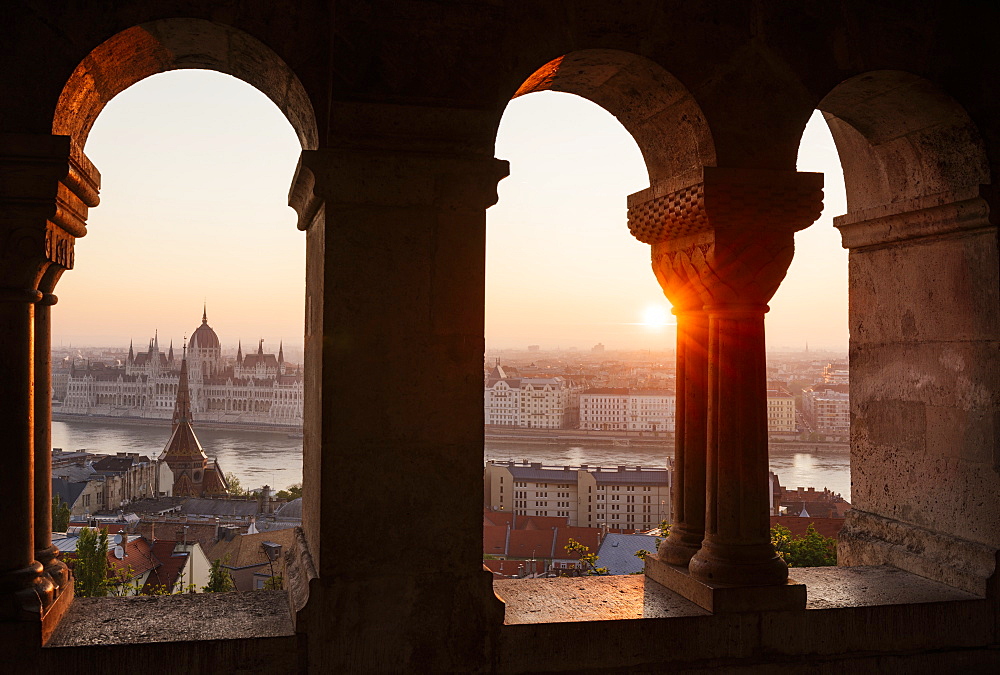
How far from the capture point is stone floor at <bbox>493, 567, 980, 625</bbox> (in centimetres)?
336

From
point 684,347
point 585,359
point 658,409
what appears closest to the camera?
point 684,347

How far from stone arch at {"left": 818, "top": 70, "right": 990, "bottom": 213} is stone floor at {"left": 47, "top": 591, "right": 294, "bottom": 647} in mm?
3140

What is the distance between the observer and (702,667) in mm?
3338

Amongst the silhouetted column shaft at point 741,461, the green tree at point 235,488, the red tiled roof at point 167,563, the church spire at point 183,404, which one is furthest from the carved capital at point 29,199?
A: the church spire at point 183,404

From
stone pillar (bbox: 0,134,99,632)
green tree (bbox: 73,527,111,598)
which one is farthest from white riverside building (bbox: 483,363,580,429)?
stone pillar (bbox: 0,134,99,632)

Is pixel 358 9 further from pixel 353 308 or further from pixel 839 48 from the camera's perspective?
pixel 839 48

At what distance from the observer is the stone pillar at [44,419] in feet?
10.3

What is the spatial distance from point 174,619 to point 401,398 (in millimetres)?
1154

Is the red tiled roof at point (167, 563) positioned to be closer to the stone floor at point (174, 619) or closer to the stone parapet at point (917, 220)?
the stone floor at point (174, 619)

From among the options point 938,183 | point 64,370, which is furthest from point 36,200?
point 64,370

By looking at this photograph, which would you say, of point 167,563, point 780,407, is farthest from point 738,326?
point 167,563

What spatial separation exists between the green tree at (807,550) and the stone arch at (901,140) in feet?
8.29

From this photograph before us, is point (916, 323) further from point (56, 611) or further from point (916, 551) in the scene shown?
point (56, 611)

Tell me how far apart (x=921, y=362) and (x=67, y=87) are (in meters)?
3.70
